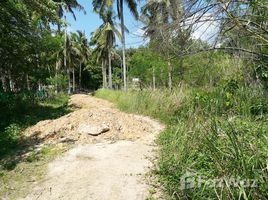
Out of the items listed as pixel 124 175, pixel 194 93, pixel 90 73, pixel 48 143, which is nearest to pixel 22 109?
pixel 48 143

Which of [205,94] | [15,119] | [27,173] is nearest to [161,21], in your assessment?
[27,173]

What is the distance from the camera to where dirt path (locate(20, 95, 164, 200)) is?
4871 millimetres

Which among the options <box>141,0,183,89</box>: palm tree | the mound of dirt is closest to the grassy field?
the mound of dirt

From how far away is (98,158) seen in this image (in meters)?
6.41

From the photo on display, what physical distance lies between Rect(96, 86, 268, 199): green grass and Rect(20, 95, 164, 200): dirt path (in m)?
0.51

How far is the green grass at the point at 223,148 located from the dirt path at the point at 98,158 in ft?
1.68

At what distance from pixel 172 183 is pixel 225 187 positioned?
1316 mm

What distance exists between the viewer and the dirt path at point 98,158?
4871mm

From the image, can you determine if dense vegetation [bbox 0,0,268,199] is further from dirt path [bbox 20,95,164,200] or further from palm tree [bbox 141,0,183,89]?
dirt path [bbox 20,95,164,200]

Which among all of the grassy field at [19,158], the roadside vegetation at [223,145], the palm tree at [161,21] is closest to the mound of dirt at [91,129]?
the grassy field at [19,158]

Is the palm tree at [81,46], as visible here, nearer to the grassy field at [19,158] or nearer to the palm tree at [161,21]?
the grassy field at [19,158]

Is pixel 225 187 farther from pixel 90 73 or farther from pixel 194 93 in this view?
pixel 90 73

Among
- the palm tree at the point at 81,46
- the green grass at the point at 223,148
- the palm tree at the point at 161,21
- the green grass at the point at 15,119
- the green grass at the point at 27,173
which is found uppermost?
the palm tree at the point at 81,46

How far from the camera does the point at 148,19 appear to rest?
472 centimetres
